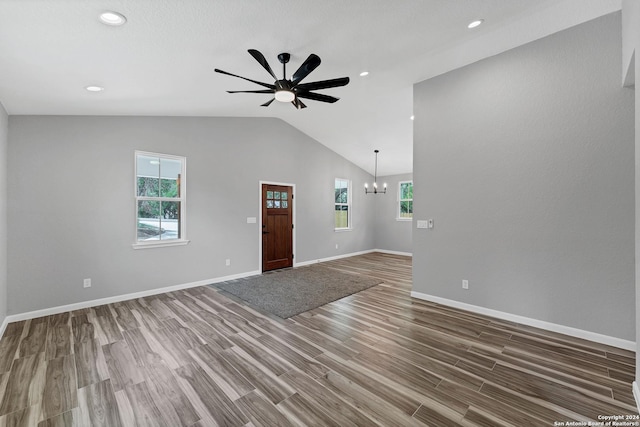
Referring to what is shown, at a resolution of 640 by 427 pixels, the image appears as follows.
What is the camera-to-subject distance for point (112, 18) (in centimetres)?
190

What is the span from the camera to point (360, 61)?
3391 mm

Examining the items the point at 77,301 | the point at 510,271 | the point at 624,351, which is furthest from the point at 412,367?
the point at 77,301

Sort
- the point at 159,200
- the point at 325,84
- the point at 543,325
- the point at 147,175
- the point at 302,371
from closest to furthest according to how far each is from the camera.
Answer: the point at 302,371 < the point at 325,84 < the point at 543,325 < the point at 147,175 < the point at 159,200

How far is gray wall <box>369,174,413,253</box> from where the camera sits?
838 cm

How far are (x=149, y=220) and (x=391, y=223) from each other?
679 centimetres

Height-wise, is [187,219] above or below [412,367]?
above

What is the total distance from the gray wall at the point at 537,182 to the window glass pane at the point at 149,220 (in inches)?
176

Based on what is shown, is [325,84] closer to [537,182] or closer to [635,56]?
[635,56]

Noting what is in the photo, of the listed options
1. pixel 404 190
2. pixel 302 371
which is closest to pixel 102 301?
pixel 302 371

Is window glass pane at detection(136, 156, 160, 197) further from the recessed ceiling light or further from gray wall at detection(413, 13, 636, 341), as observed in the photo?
gray wall at detection(413, 13, 636, 341)

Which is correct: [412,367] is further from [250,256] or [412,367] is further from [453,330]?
[250,256]

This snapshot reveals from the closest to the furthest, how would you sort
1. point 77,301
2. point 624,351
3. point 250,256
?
1. point 624,351
2. point 77,301
3. point 250,256

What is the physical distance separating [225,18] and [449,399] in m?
3.48

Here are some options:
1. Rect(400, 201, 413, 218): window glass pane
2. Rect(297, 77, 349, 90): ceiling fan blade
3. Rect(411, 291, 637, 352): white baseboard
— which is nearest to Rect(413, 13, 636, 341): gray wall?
Rect(411, 291, 637, 352): white baseboard
